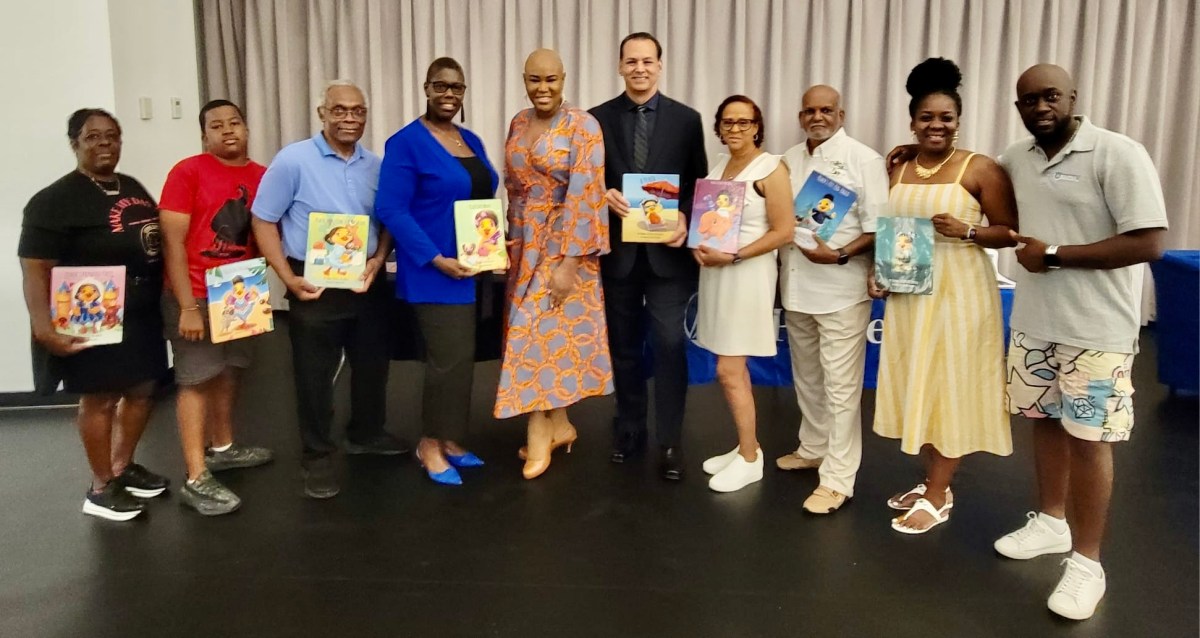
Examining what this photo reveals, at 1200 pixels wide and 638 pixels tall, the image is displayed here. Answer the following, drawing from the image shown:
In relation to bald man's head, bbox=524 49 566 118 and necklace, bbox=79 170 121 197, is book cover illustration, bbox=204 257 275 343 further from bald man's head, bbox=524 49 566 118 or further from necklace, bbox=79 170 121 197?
bald man's head, bbox=524 49 566 118

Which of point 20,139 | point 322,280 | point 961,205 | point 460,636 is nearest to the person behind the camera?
point 460,636

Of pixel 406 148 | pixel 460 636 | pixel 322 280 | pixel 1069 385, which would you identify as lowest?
pixel 460 636

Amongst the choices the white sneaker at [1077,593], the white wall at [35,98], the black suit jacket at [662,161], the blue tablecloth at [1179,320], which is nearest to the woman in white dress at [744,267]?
the black suit jacket at [662,161]

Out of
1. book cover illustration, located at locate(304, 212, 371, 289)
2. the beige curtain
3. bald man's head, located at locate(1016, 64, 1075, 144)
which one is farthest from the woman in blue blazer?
A: the beige curtain

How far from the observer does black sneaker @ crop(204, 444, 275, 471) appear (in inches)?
132

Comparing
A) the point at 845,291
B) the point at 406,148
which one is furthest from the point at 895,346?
the point at 406,148

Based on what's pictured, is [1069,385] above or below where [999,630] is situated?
above

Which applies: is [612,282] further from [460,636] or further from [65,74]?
[65,74]

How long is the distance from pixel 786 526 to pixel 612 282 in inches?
44.6

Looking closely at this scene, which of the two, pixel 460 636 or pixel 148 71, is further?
pixel 148 71

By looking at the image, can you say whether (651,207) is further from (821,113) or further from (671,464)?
(671,464)

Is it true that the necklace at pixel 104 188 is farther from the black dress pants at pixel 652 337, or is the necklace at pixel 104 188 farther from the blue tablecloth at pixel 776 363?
the blue tablecloth at pixel 776 363

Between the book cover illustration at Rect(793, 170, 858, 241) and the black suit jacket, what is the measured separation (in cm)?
45

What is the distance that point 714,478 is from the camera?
3.16m
